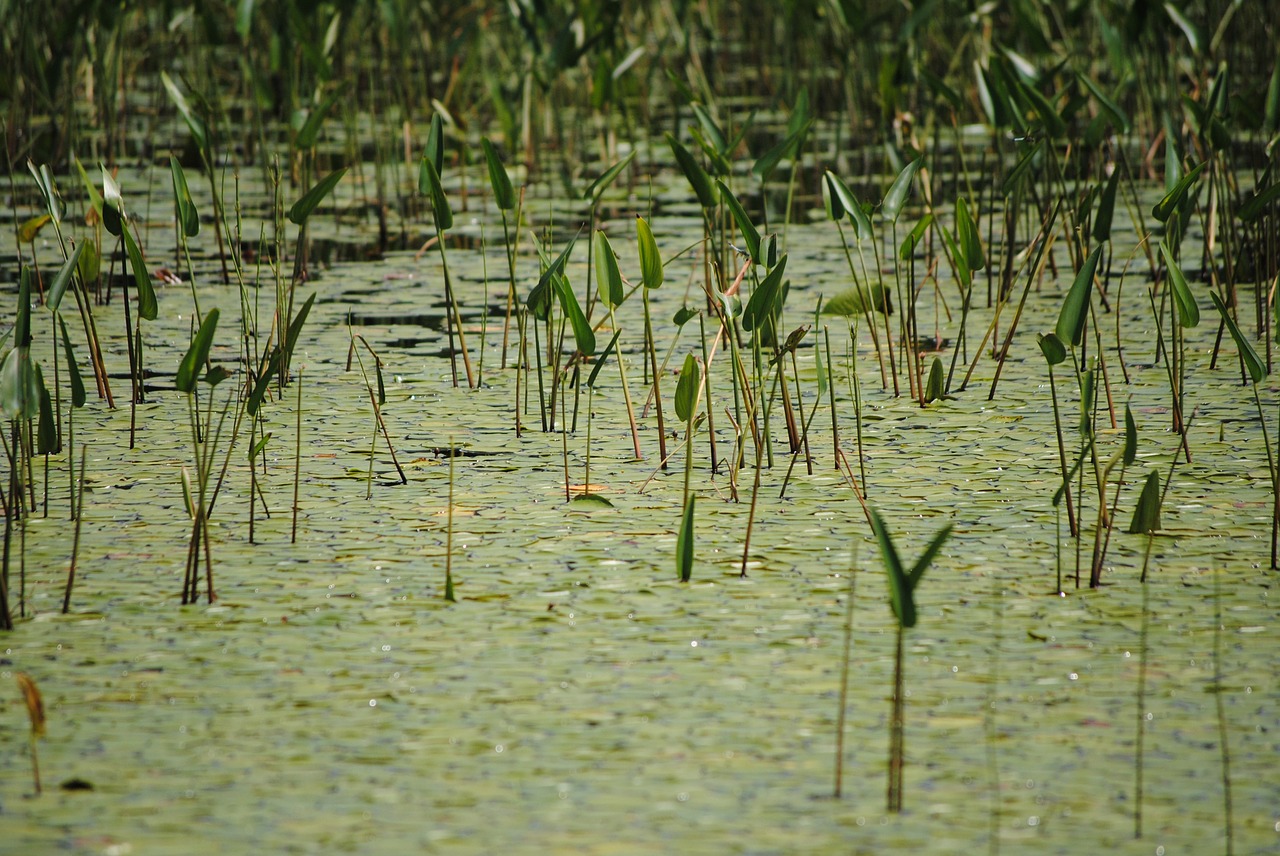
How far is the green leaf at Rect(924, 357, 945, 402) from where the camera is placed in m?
2.25

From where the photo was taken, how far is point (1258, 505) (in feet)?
6.07

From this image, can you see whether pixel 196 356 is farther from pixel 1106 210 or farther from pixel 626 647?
pixel 1106 210

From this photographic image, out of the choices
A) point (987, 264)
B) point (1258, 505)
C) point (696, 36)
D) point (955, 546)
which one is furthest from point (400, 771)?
point (696, 36)

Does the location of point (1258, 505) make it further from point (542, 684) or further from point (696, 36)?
point (696, 36)

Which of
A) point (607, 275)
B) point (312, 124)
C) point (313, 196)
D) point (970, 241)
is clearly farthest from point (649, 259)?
point (312, 124)

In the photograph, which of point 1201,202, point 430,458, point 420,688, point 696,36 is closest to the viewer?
point 420,688

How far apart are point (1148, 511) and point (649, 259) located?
2.18 feet

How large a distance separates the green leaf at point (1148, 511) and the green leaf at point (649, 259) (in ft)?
Result: 2.05

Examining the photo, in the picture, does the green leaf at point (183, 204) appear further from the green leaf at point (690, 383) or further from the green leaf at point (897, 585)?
the green leaf at point (897, 585)

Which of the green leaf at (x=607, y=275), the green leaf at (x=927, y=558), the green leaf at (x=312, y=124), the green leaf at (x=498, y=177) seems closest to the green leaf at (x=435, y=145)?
the green leaf at (x=498, y=177)

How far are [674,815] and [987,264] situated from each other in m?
1.91

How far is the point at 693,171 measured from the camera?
2.13 meters

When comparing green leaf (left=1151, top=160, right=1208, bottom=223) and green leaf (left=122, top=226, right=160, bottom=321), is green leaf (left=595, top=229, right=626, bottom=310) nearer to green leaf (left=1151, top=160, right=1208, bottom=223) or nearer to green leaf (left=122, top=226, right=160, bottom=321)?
green leaf (left=122, top=226, right=160, bottom=321)

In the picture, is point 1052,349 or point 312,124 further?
point 312,124
